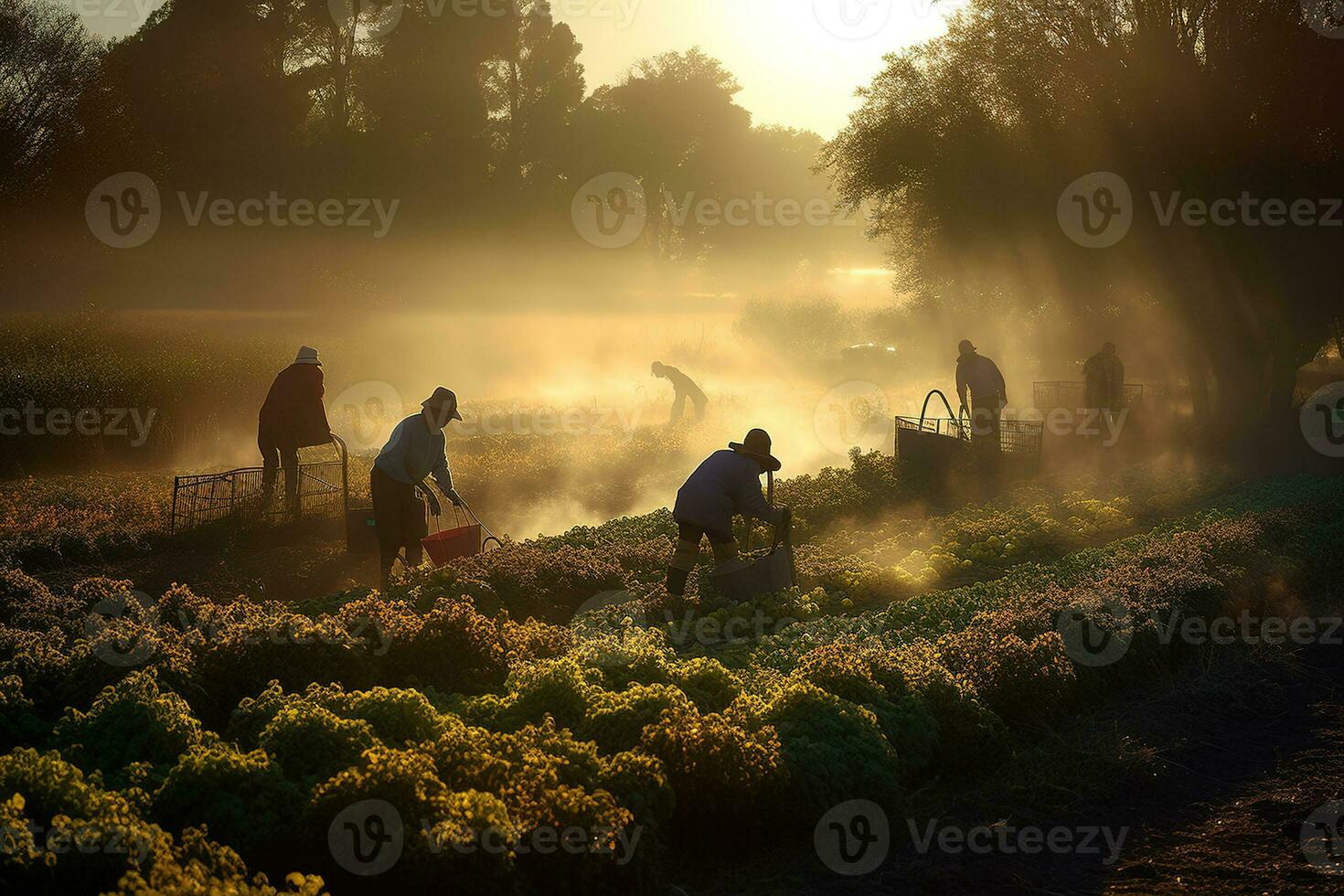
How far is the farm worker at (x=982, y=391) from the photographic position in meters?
21.5

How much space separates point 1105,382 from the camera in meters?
25.4

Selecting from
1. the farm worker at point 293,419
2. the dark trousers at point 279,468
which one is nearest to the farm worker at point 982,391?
the farm worker at point 293,419

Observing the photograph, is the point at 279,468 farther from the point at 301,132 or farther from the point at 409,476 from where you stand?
the point at 301,132

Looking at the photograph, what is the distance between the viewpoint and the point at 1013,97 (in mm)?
26578

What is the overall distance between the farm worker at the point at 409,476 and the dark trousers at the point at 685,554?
7.76 feet

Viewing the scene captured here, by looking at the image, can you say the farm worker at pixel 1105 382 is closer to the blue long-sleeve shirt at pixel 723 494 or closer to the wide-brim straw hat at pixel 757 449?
the wide-brim straw hat at pixel 757 449

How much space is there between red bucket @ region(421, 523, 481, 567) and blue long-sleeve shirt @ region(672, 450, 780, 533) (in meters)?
2.26

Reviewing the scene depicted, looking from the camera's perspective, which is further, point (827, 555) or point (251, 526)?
Result: point (251, 526)

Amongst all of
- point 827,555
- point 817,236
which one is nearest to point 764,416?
point 827,555

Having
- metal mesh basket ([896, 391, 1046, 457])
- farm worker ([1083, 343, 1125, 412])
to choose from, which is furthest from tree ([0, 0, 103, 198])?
farm worker ([1083, 343, 1125, 412])

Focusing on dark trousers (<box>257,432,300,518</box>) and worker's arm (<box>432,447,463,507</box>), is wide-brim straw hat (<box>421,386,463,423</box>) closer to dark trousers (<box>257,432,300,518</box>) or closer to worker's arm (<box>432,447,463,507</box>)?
worker's arm (<box>432,447,463,507</box>)

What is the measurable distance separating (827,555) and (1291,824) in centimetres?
794

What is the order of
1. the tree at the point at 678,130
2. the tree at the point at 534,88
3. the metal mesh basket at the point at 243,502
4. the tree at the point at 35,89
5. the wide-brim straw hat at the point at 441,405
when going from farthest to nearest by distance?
1. the tree at the point at 678,130
2. the tree at the point at 534,88
3. the tree at the point at 35,89
4. the metal mesh basket at the point at 243,502
5. the wide-brim straw hat at the point at 441,405

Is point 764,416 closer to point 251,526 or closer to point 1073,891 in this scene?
point 251,526
